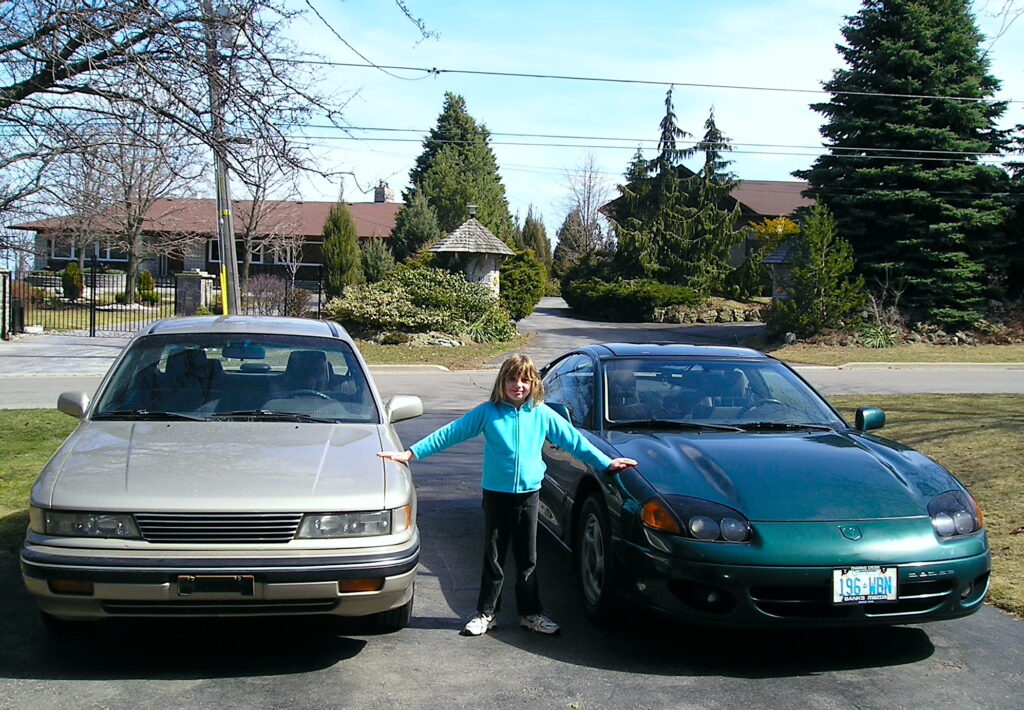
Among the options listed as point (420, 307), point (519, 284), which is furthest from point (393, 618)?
point (519, 284)

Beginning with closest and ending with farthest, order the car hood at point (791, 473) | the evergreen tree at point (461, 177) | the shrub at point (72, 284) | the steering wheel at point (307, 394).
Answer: the car hood at point (791, 473) → the steering wheel at point (307, 394) → the shrub at point (72, 284) → the evergreen tree at point (461, 177)

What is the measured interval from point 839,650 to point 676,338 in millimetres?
27998

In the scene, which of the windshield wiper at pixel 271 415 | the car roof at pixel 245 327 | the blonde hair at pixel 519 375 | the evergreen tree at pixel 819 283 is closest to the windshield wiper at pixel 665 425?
the blonde hair at pixel 519 375

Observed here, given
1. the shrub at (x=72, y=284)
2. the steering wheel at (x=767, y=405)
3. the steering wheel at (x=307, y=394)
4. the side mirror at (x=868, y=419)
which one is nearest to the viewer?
the steering wheel at (x=307, y=394)

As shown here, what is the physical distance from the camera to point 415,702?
413cm

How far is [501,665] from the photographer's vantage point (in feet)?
15.1

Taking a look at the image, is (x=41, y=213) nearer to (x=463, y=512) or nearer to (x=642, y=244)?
(x=463, y=512)

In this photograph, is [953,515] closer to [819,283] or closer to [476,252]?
[819,283]

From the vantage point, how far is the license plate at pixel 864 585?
171 inches

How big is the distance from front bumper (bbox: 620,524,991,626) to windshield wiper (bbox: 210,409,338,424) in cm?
204

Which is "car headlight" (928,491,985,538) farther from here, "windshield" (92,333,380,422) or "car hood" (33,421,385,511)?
"windshield" (92,333,380,422)

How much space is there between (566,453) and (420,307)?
21028mm

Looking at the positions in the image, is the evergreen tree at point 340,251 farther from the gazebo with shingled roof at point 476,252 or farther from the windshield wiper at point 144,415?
the windshield wiper at point 144,415

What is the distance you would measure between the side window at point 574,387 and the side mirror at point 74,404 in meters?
2.96
